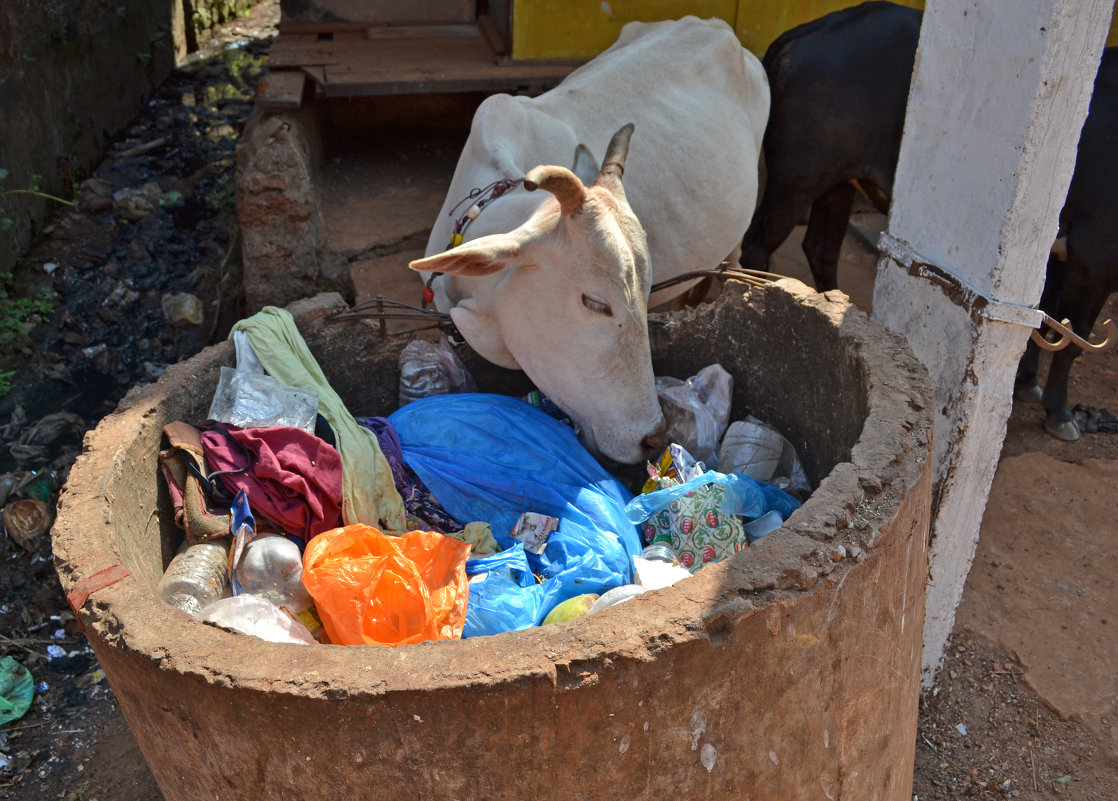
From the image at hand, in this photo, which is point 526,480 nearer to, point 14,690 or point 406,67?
point 14,690

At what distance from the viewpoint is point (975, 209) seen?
269cm

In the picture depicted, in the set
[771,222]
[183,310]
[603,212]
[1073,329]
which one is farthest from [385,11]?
[1073,329]

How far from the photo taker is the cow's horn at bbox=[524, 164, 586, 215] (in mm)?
2787

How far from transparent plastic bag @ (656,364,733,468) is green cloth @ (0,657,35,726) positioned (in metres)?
2.41

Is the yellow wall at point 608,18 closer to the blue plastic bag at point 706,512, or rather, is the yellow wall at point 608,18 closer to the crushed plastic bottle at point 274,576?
the blue plastic bag at point 706,512

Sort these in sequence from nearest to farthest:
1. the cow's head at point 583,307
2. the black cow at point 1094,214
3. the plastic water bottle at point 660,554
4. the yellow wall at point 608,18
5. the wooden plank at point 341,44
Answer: the plastic water bottle at point 660,554
the cow's head at point 583,307
the black cow at point 1094,214
the yellow wall at point 608,18
the wooden plank at point 341,44

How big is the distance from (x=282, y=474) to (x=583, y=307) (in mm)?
1056

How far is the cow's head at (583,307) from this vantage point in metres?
3.02

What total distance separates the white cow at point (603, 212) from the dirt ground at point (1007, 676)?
147cm

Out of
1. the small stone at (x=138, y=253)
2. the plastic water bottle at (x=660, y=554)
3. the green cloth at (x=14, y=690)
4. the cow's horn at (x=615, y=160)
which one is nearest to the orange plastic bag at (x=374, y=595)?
the plastic water bottle at (x=660, y=554)

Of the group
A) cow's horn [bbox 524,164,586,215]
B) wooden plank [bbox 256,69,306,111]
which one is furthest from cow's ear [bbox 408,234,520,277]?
wooden plank [bbox 256,69,306,111]

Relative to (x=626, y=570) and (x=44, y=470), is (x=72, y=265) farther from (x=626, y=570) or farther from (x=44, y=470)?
(x=626, y=570)

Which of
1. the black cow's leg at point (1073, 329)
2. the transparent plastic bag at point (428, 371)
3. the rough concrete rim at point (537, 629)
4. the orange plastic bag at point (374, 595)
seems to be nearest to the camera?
the rough concrete rim at point (537, 629)

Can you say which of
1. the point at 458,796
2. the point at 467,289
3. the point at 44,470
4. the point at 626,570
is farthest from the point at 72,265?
the point at 458,796
